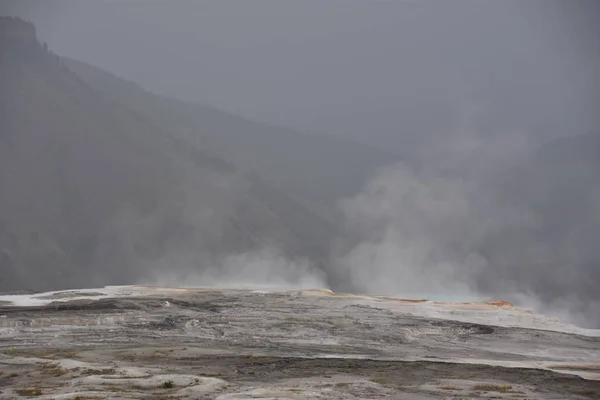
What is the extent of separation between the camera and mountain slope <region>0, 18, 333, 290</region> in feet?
234

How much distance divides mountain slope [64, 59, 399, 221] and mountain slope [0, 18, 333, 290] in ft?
34.7

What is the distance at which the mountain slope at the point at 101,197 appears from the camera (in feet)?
234

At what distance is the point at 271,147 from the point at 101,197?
132 feet

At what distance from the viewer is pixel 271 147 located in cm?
11356

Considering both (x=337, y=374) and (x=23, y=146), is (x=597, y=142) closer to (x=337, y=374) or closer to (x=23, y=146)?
(x=23, y=146)

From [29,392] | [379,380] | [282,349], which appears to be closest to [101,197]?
[282,349]

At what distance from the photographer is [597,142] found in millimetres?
105062

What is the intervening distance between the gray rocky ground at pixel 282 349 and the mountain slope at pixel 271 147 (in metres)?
62.6

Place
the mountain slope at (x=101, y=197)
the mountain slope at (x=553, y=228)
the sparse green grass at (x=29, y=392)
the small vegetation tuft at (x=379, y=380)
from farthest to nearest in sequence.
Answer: the mountain slope at (x=553, y=228)
the mountain slope at (x=101, y=197)
the small vegetation tuft at (x=379, y=380)
the sparse green grass at (x=29, y=392)

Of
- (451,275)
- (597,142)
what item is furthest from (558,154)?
(451,275)

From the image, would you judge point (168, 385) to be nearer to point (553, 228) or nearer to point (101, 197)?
point (101, 197)

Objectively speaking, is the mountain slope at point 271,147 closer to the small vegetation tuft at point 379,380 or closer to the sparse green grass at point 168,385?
the small vegetation tuft at point 379,380

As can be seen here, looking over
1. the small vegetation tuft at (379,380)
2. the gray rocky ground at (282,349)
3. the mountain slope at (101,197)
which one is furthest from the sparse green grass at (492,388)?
the mountain slope at (101,197)

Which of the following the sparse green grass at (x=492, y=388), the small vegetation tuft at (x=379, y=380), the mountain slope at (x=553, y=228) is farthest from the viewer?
the mountain slope at (x=553, y=228)
